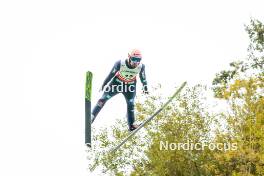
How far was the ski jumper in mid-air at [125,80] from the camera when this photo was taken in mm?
21828

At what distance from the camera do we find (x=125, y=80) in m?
22.1

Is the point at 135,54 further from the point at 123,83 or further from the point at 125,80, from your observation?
the point at 123,83

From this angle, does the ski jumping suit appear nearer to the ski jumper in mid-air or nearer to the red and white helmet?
the ski jumper in mid-air

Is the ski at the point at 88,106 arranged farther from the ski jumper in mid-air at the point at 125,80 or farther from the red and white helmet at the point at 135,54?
the red and white helmet at the point at 135,54

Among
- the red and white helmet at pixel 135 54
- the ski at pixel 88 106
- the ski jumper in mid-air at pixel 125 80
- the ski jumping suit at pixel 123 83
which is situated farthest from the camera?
the ski jumping suit at pixel 123 83

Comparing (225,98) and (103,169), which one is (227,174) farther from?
(103,169)

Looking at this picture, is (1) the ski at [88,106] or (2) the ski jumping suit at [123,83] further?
(2) the ski jumping suit at [123,83]

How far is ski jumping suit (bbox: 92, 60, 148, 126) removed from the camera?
72.0 ft

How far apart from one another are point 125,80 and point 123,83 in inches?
6.0

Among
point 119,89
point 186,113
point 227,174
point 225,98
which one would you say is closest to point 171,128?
point 186,113

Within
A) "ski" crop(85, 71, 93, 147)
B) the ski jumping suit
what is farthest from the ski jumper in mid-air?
"ski" crop(85, 71, 93, 147)

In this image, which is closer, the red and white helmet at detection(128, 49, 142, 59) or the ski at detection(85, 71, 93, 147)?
the ski at detection(85, 71, 93, 147)

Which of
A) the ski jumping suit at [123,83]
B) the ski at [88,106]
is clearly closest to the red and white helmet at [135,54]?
the ski jumping suit at [123,83]

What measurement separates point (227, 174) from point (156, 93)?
23.8ft
